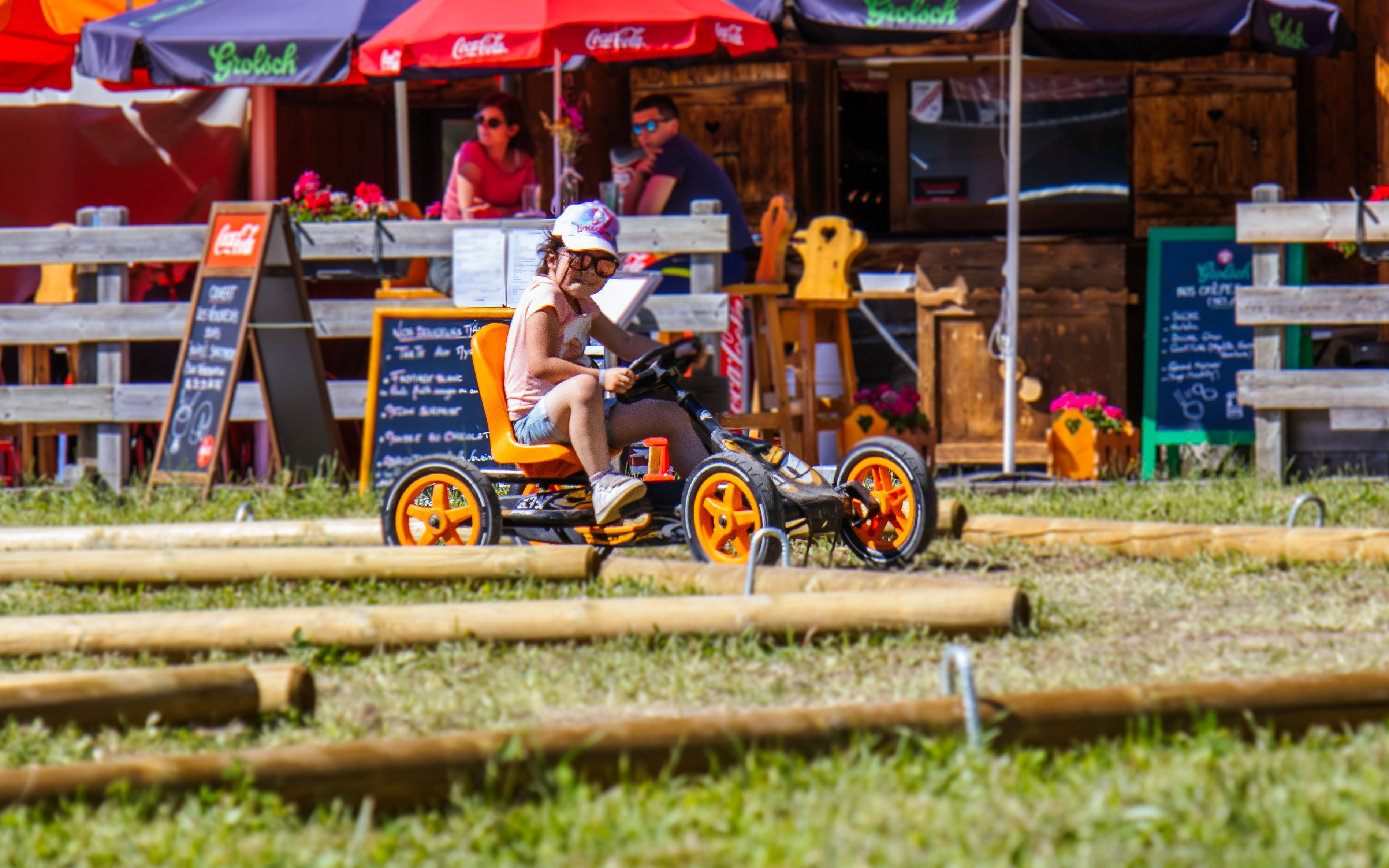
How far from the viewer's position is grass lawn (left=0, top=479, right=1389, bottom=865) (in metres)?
2.30

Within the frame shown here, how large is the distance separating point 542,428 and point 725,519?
2.50 ft

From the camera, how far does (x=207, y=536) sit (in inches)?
220

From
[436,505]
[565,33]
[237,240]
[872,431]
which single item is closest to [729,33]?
[565,33]

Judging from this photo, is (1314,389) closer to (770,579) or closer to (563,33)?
(563,33)

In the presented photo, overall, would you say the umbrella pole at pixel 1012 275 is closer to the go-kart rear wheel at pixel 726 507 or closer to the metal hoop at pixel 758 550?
the go-kart rear wheel at pixel 726 507

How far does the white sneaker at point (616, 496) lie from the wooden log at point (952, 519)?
3.59ft

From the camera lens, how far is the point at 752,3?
25.4 ft

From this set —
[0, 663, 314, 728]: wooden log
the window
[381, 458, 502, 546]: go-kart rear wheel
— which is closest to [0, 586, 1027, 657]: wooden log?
[0, 663, 314, 728]: wooden log

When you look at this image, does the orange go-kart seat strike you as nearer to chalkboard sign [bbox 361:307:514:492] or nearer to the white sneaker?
the white sneaker

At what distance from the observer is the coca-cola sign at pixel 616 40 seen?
7.28 m

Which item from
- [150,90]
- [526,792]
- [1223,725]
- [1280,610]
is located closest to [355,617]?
[526,792]

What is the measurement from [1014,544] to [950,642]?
1.69 meters

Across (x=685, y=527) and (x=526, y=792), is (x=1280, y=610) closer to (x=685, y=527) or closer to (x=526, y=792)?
(x=685, y=527)

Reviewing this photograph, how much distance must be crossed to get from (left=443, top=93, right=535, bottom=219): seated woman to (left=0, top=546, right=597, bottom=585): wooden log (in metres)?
3.83
